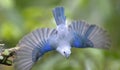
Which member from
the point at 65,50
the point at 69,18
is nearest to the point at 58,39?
the point at 65,50

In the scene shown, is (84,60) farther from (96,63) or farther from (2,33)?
(2,33)

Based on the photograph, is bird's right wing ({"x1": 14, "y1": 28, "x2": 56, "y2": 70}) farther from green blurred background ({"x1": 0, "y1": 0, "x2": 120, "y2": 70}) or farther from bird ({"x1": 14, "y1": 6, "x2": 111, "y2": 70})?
green blurred background ({"x1": 0, "y1": 0, "x2": 120, "y2": 70})

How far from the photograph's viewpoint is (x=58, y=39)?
642 mm

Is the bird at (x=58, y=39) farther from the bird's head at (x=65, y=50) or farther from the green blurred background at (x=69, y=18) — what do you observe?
the green blurred background at (x=69, y=18)

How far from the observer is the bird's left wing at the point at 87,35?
0.65 metres

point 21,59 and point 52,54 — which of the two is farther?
point 52,54

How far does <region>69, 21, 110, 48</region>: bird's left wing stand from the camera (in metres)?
0.65

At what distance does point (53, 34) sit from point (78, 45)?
7cm

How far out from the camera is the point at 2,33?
78 centimetres

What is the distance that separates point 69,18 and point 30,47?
0.63ft

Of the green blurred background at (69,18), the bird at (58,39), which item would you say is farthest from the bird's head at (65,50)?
the green blurred background at (69,18)

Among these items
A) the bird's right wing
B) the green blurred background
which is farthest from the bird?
the green blurred background

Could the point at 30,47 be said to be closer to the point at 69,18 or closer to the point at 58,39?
the point at 58,39

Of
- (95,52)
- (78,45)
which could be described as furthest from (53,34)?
(95,52)
